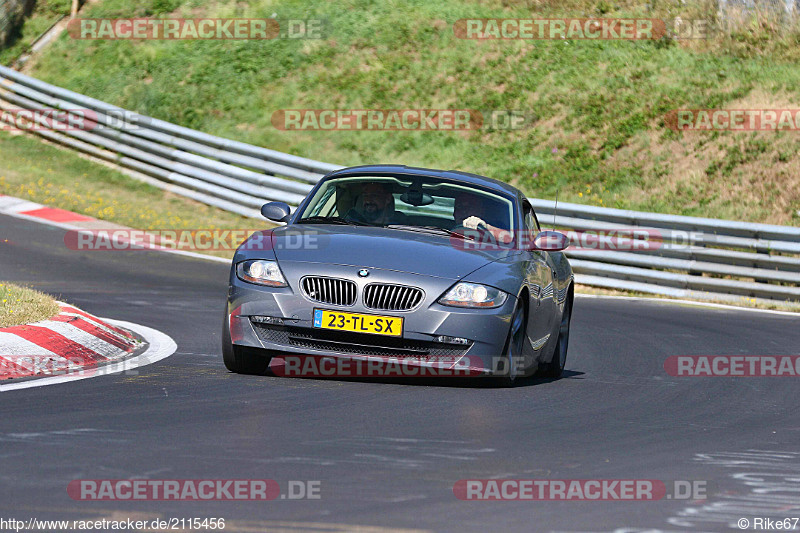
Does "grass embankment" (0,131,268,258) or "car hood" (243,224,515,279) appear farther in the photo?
"grass embankment" (0,131,268,258)

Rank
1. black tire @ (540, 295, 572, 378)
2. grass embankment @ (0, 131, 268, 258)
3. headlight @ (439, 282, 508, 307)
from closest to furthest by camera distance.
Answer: headlight @ (439, 282, 508, 307), black tire @ (540, 295, 572, 378), grass embankment @ (0, 131, 268, 258)

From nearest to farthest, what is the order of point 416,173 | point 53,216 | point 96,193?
point 416,173, point 53,216, point 96,193

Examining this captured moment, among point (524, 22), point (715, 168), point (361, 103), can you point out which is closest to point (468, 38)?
point (524, 22)

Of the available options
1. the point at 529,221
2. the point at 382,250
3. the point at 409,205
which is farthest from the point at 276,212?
the point at 529,221

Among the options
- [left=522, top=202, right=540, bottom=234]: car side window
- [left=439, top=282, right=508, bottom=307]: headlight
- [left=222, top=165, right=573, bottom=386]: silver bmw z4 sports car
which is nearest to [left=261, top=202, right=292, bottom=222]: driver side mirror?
[left=222, top=165, right=573, bottom=386]: silver bmw z4 sports car

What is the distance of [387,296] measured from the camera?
779 centimetres

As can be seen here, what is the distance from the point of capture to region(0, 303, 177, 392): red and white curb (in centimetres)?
762

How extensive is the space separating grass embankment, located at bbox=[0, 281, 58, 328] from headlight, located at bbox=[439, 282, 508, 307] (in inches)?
109

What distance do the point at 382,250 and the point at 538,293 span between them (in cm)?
129

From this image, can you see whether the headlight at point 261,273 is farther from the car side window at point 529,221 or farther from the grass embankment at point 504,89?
the grass embankment at point 504,89

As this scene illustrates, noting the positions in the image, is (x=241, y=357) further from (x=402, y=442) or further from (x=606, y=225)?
(x=606, y=225)

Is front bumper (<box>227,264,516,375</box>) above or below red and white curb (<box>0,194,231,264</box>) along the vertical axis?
above

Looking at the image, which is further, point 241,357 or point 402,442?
point 241,357

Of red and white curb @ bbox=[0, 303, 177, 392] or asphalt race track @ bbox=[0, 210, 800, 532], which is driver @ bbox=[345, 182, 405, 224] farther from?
red and white curb @ bbox=[0, 303, 177, 392]
